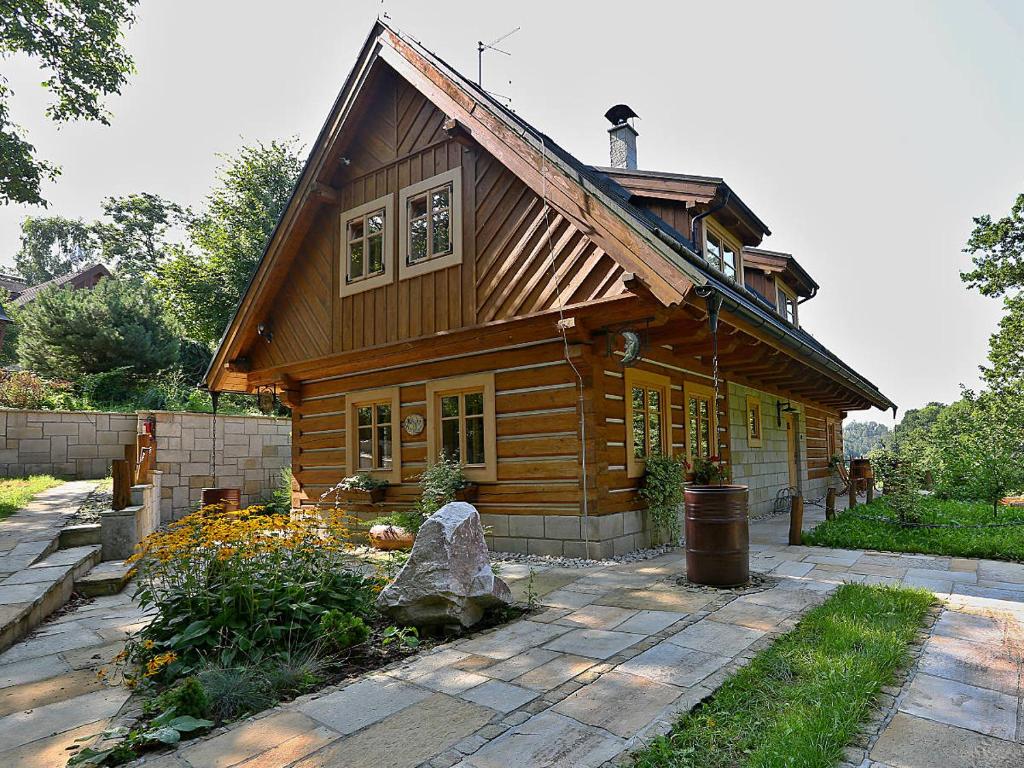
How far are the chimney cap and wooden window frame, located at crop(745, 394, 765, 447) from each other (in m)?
6.10

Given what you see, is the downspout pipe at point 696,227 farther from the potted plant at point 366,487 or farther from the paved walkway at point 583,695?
the potted plant at point 366,487

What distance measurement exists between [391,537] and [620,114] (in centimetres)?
940

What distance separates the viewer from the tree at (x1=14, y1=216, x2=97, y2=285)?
43.2m

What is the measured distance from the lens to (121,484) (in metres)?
7.71

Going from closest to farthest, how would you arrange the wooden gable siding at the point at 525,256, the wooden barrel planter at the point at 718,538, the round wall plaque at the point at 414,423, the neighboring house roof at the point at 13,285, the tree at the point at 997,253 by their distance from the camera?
the wooden barrel planter at the point at 718,538 → the wooden gable siding at the point at 525,256 → the round wall plaque at the point at 414,423 → the tree at the point at 997,253 → the neighboring house roof at the point at 13,285

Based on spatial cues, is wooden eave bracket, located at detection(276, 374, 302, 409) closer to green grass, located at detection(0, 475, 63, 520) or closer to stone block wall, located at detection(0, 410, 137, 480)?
green grass, located at detection(0, 475, 63, 520)

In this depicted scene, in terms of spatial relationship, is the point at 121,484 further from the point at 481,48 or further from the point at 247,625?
the point at 481,48

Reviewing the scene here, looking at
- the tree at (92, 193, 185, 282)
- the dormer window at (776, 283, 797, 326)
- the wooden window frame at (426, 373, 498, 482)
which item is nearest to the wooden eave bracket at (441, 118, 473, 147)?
the wooden window frame at (426, 373, 498, 482)

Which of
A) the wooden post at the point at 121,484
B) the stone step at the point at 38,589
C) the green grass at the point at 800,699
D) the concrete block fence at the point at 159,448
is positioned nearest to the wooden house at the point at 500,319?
the concrete block fence at the point at 159,448

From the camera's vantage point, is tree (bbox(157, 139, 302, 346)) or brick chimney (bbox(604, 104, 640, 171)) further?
tree (bbox(157, 139, 302, 346))

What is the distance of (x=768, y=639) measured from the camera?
13.3ft

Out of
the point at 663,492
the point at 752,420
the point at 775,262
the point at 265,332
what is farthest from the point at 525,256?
the point at 775,262

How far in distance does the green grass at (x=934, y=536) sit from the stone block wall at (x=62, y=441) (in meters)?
13.8

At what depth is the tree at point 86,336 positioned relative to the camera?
18.6 meters
